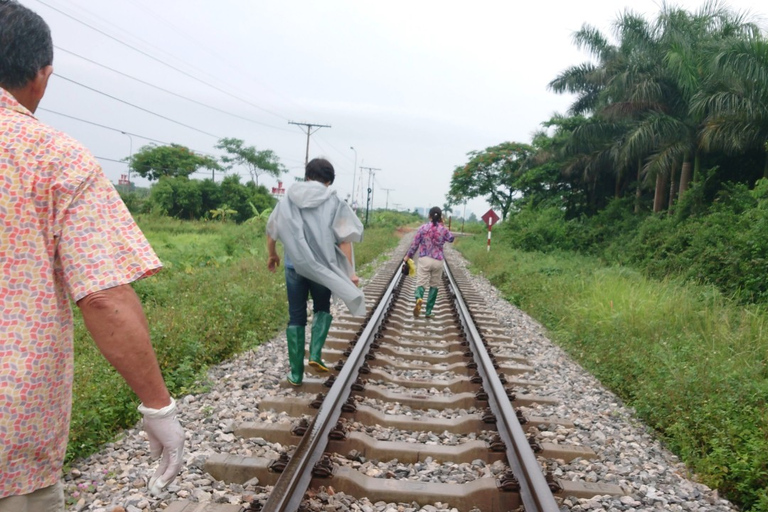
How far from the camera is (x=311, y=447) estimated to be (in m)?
3.54

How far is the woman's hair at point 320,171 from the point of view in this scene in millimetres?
5023

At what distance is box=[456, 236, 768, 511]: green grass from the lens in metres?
3.95

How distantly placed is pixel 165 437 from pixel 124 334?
1.14 feet

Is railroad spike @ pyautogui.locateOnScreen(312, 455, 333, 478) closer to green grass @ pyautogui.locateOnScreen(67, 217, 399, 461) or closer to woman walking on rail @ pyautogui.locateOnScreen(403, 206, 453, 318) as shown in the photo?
green grass @ pyautogui.locateOnScreen(67, 217, 399, 461)

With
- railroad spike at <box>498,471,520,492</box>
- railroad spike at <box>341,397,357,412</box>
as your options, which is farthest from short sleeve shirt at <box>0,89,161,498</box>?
railroad spike at <box>341,397,357,412</box>

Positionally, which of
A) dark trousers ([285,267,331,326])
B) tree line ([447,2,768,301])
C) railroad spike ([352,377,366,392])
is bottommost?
railroad spike ([352,377,366,392])

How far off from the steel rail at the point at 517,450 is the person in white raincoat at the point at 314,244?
49.7 inches

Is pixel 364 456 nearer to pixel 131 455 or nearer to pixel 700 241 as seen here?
pixel 131 455

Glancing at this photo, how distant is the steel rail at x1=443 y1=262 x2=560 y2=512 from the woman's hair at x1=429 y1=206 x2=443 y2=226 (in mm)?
3475

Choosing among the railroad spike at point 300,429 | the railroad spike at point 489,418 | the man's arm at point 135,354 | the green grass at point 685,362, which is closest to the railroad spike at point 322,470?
the railroad spike at point 300,429

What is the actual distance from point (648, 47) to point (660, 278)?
1112 centimetres

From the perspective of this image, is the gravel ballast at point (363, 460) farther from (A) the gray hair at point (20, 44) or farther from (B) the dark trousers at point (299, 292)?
(A) the gray hair at point (20, 44)

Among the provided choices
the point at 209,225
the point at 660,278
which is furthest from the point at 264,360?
the point at 209,225

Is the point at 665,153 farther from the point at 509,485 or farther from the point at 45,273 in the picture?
the point at 45,273
